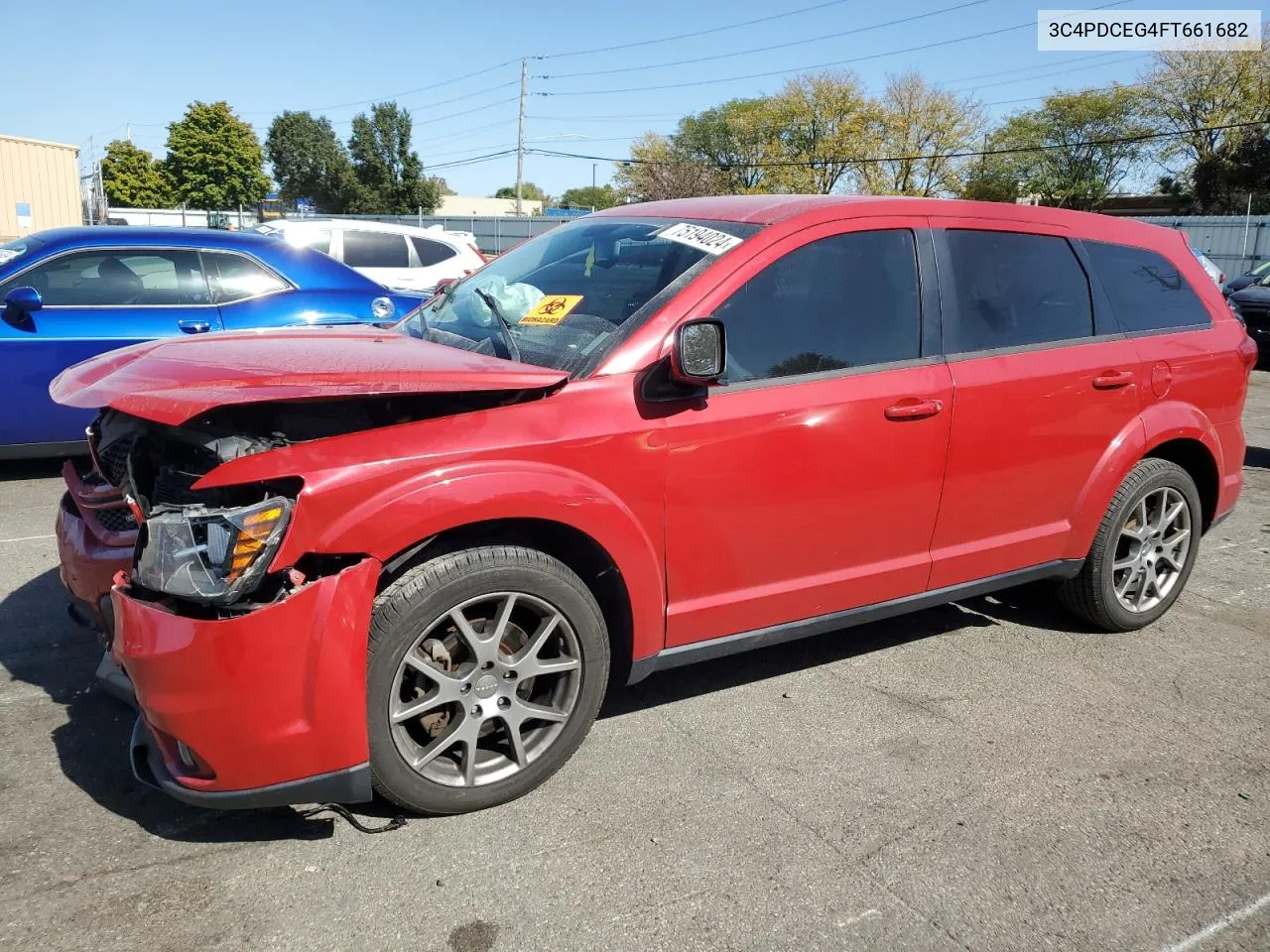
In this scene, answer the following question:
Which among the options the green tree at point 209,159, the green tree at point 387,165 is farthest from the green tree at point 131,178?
the green tree at point 387,165

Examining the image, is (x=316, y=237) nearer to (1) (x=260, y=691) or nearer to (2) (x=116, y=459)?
(2) (x=116, y=459)

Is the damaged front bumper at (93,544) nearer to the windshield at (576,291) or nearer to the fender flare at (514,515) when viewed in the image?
the fender flare at (514,515)

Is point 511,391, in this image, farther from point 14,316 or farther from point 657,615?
point 14,316

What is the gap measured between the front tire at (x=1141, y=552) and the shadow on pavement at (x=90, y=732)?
3.27 m

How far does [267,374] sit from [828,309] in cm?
186

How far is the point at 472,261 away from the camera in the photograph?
40.7ft

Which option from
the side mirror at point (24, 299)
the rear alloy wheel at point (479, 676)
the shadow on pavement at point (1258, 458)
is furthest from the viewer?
the shadow on pavement at point (1258, 458)

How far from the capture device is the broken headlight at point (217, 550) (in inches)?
94.7

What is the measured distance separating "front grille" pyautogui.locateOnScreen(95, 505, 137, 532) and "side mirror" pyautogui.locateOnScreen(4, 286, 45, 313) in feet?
10.8

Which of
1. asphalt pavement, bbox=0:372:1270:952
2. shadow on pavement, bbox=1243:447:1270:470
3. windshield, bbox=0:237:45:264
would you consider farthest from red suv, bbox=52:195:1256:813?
shadow on pavement, bbox=1243:447:1270:470

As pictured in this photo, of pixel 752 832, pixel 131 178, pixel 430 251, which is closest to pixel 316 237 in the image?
pixel 430 251

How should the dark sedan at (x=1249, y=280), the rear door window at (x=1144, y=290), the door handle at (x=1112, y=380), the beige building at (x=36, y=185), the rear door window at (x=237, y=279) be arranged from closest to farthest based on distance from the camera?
the door handle at (x=1112, y=380), the rear door window at (x=1144, y=290), the rear door window at (x=237, y=279), the dark sedan at (x=1249, y=280), the beige building at (x=36, y=185)

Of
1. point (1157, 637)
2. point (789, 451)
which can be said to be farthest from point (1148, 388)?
point (789, 451)

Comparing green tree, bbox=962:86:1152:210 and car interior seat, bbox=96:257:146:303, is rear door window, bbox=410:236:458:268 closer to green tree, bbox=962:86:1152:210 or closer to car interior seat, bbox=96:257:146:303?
car interior seat, bbox=96:257:146:303
